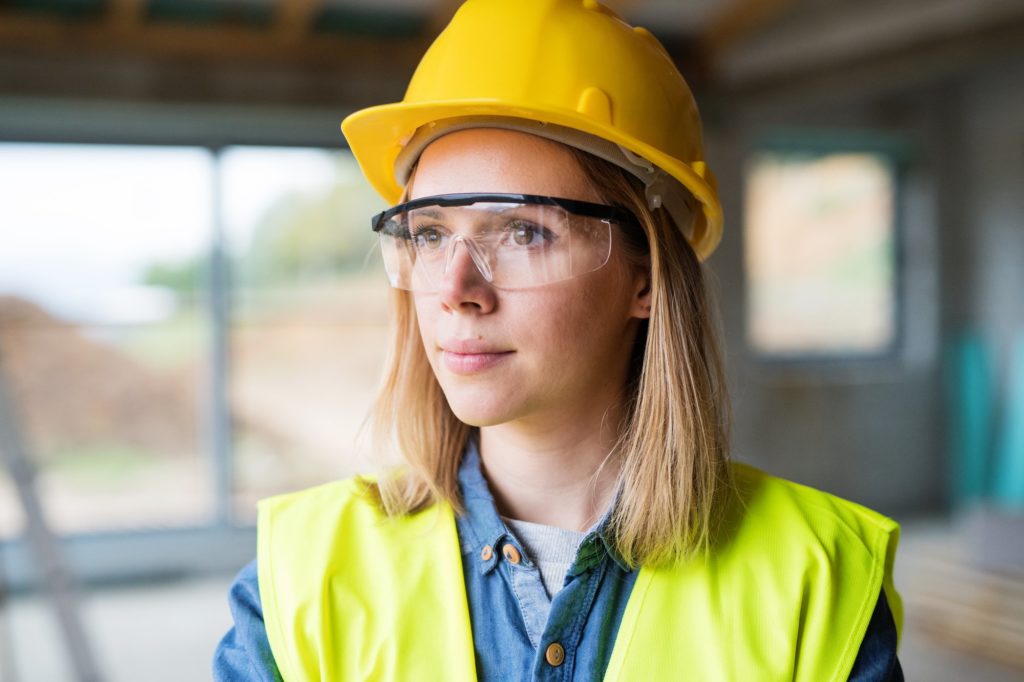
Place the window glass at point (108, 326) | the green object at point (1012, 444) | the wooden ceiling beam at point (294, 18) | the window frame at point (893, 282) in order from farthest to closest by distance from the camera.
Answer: the window frame at point (893, 282), the green object at point (1012, 444), the window glass at point (108, 326), the wooden ceiling beam at point (294, 18)

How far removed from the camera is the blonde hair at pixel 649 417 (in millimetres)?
1423

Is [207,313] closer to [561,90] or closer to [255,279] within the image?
[255,279]

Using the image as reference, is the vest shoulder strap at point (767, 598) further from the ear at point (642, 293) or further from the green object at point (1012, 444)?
the green object at point (1012, 444)

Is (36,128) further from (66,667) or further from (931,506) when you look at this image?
(931,506)

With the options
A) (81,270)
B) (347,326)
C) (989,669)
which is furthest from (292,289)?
(989,669)

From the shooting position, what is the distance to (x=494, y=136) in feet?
4.53

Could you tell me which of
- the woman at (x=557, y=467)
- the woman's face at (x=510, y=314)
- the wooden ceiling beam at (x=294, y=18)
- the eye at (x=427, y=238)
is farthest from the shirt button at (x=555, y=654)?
the wooden ceiling beam at (x=294, y=18)

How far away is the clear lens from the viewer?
1.34 meters

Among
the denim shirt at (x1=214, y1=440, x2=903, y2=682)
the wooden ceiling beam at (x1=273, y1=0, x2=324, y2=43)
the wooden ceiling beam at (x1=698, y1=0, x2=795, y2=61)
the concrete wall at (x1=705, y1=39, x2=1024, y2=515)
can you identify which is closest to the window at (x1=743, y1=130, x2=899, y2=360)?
the concrete wall at (x1=705, y1=39, x2=1024, y2=515)

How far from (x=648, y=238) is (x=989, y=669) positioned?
3.87 m

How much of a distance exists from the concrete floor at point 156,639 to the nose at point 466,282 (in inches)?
137

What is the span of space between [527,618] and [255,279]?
5.08 meters

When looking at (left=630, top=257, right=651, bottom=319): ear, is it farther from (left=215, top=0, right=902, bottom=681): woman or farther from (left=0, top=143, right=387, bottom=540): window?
(left=0, top=143, right=387, bottom=540): window

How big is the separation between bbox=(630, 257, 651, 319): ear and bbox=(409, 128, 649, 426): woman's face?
0.05 metres
